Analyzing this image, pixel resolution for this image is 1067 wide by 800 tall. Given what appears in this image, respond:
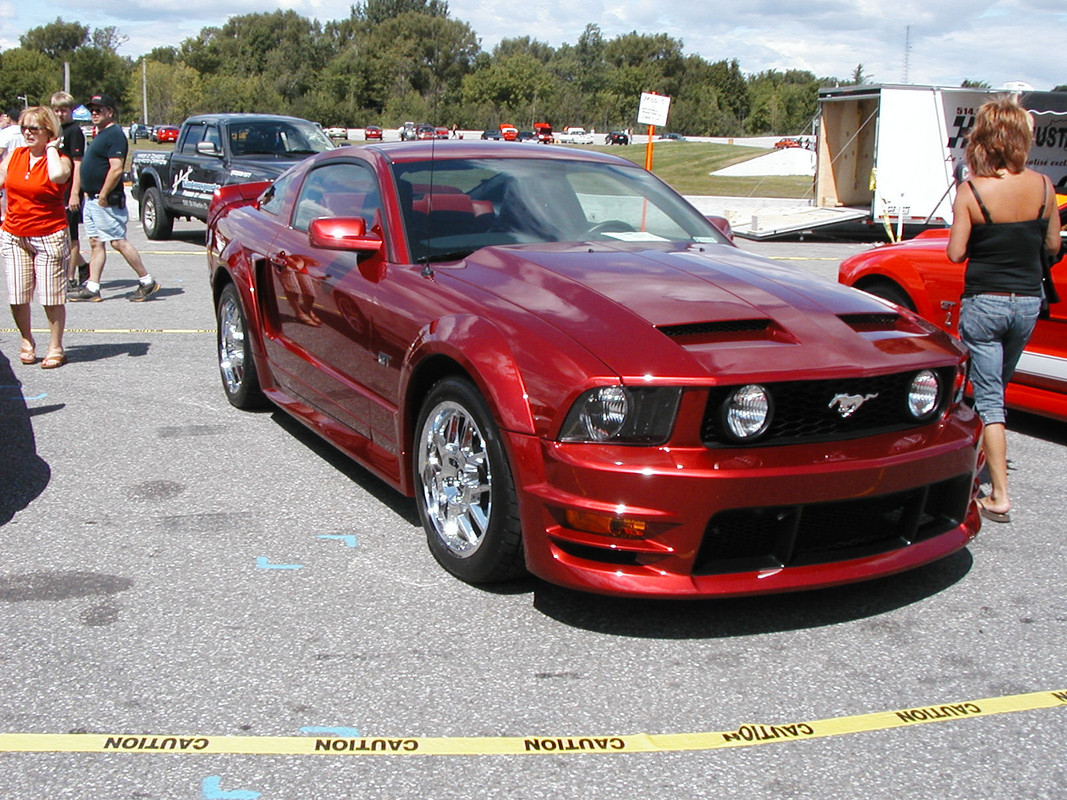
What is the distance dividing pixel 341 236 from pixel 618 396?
1.70 meters

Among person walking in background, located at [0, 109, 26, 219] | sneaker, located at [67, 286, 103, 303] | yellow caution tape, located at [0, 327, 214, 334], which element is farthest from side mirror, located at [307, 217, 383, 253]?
sneaker, located at [67, 286, 103, 303]

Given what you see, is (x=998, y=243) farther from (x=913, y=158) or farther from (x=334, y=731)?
(x=913, y=158)

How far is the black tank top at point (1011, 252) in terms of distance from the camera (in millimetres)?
4609

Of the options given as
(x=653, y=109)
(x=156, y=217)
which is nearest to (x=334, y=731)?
(x=156, y=217)

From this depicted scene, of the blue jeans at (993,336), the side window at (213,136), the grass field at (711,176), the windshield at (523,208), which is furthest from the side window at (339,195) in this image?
the grass field at (711,176)

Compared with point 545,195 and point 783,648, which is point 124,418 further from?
point 783,648

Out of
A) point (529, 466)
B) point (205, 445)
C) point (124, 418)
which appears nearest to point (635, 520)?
point (529, 466)

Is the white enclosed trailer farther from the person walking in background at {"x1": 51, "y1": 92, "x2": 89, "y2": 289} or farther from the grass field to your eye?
the person walking in background at {"x1": 51, "y1": 92, "x2": 89, "y2": 289}

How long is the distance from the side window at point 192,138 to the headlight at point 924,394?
13.6m

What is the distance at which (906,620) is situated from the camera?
3.79 metres

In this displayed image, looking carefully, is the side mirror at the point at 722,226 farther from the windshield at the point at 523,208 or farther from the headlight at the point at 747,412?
the headlight at the point at 747,412

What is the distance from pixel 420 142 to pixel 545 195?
0.83m

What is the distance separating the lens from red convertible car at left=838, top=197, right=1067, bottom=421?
6043 millimetres

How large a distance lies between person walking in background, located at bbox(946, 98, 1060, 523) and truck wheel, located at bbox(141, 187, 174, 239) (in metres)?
14.0
